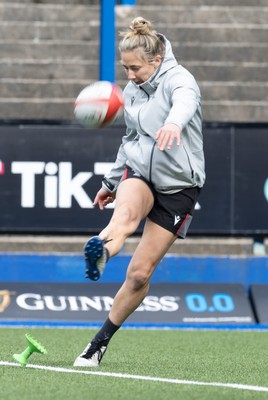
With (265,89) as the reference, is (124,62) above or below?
above

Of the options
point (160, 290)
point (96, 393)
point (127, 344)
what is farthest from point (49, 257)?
point (96, 393)

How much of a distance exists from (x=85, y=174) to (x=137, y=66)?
4.61 m

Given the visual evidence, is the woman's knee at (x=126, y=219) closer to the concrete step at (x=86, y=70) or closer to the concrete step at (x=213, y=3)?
the concrete step at (x=86, y=70)

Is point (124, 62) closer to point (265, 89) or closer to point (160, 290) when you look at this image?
point (160, 290)

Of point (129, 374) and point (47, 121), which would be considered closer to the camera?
point (129, 374)

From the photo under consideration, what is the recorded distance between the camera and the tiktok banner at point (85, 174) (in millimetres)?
10984

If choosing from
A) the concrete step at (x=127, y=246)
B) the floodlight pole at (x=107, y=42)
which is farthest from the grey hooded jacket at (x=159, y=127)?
the floodlight pole at (x=107, y=42)

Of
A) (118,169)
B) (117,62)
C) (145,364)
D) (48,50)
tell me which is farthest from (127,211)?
(48,50)

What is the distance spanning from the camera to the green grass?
17.8ft

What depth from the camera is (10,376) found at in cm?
605

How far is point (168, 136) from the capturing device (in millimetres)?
5934

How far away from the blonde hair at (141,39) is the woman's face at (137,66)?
0.03m

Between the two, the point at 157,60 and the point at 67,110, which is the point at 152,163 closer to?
the point at 157,60

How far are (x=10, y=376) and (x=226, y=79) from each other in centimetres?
937
